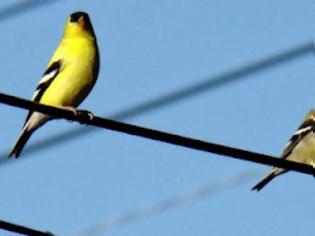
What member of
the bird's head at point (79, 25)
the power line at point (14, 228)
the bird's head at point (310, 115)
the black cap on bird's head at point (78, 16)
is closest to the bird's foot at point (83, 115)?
the power line at point (14, 228)

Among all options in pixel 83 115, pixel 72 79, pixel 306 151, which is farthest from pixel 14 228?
pixel 306 151

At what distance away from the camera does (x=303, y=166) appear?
19.3ft

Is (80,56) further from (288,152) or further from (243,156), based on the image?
(243,156)

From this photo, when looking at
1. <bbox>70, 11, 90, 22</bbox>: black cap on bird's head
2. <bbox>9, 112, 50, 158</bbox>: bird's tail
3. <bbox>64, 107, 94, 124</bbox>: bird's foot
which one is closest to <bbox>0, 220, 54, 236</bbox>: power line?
<bbox>64, 107, 94, 124</bbox>: bird's foot

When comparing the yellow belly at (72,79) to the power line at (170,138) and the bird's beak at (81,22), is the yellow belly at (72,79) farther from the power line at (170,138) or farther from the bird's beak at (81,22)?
the power line at (170,138)

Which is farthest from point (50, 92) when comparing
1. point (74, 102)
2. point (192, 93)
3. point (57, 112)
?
point (57, 112)

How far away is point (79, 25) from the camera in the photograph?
10938mm

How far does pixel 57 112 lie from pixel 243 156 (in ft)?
3.48

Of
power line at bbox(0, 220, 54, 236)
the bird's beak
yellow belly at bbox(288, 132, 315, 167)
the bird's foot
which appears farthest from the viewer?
yellow belly at bbox(288, 132, 315, 167)

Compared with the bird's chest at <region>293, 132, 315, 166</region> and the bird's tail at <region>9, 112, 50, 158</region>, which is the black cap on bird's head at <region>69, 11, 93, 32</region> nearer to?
the bird's tail at <region>9, 112, 50, 158</region>

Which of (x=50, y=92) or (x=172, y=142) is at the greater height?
(x=172, y=142)

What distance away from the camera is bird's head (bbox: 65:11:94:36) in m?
10.8

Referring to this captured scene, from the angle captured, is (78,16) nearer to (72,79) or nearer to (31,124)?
(72,79)

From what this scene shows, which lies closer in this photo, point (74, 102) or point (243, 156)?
point (243, 156)
